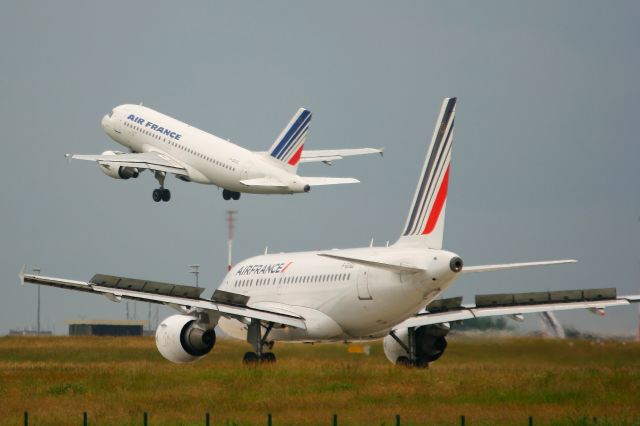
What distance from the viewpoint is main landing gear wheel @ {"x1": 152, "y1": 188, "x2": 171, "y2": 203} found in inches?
3066

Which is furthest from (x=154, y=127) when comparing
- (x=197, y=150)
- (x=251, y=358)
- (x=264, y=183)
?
(x=251, y=358)

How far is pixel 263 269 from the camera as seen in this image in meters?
51.2

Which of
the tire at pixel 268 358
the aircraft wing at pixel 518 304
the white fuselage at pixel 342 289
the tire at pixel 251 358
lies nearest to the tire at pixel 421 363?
the aircraft wing at pixel 518 304

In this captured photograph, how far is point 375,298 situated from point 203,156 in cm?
3429

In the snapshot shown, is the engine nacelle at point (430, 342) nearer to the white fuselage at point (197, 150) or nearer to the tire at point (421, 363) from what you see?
the tire at point (421, 363)

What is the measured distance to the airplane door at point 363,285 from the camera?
4406cm

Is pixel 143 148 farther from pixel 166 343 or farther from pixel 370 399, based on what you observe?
pixel 370 399

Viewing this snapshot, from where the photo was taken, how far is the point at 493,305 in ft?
150

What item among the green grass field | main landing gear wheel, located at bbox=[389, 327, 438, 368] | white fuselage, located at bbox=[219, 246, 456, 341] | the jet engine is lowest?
the green grass field

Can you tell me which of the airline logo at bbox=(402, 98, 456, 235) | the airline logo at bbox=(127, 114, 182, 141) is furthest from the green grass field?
the airline logo at bbox=(127, 114, 182, 141)

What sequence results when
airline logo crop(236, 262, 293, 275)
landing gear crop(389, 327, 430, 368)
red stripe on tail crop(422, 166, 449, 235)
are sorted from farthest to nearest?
airline logo crop(236, 262, 293, 275) → landing gear crop(389, 327, 430, 368) → red stripe on tail crop(422, 166, 449, 235)

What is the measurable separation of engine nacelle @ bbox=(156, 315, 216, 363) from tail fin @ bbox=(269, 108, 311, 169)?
91.9 feet

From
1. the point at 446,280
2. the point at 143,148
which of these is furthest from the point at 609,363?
the point at 143,148

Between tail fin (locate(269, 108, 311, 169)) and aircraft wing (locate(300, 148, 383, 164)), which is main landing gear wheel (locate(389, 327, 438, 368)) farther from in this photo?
aircraft wing (locate(300, 148, 383, 164))
